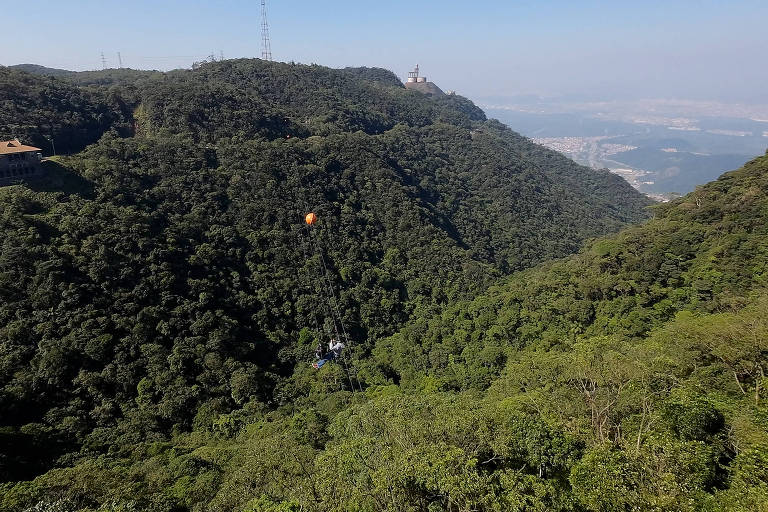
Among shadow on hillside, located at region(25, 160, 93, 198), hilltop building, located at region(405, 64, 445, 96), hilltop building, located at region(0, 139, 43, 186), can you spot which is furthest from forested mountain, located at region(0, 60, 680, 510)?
hilltop building, located at region(405, 64, 445, 96)

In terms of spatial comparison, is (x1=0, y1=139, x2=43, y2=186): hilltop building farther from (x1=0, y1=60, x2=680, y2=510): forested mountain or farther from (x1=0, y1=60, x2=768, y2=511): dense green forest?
(x1=0, y1=60, x2=768, y2=511): dense green forest

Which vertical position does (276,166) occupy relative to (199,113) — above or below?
below

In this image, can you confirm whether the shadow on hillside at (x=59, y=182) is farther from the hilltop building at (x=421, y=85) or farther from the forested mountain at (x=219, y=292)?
the hilltop building at (x=421, y=85)

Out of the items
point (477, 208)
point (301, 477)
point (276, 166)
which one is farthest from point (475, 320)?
point (477, 208)

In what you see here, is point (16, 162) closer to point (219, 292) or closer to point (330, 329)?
point (219, 292)

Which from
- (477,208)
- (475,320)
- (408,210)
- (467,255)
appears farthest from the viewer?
(477,208)

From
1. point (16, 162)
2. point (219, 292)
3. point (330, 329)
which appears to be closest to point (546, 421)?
point (330, 329)

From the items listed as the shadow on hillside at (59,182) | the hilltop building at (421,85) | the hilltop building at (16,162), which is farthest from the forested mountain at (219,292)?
the hilltop building at (421,85)

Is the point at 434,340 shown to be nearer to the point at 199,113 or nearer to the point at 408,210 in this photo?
the point at 408,210
